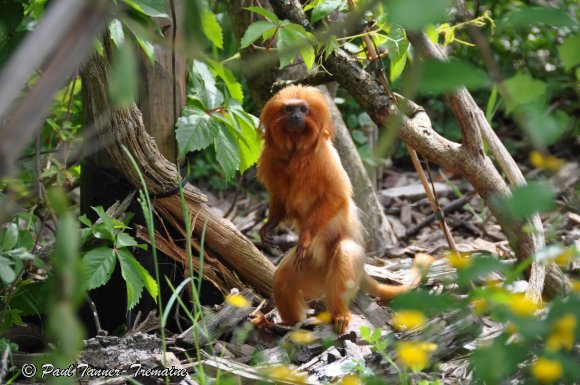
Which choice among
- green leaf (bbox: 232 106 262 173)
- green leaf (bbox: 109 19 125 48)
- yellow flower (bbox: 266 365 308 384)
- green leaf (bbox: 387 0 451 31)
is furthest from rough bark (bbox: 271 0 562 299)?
green leaf (bbox: 387 0 451 31)

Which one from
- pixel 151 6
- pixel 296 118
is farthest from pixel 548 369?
pixel 296 118

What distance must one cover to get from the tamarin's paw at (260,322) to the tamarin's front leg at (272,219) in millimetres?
710

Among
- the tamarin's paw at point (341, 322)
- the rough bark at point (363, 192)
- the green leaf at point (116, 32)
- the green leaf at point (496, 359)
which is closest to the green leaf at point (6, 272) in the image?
the green leaf at point (116, 32)

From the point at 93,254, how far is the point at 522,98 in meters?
2.93

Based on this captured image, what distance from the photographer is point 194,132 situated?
4.66 meters

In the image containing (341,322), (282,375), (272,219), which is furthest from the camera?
(272,219)

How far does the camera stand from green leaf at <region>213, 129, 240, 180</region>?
4695 millimetres

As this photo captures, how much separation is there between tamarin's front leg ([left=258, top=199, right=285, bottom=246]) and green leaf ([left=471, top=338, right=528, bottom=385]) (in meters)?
3.85

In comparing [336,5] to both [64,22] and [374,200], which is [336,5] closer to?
[374,200]

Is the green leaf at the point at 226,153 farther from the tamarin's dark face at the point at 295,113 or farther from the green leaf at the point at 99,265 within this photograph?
the green leaf at the point at 99,265

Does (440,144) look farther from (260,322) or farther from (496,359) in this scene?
(496,359)

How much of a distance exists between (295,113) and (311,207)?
764 mm

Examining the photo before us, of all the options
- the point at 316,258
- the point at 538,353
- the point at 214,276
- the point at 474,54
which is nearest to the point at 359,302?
the point at 316,258

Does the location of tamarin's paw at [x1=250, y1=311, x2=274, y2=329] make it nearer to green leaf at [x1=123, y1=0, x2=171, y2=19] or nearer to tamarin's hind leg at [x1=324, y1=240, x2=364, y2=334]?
tamarin's hind leg at [x1=324, y1=240, x2=364, y2=334]
